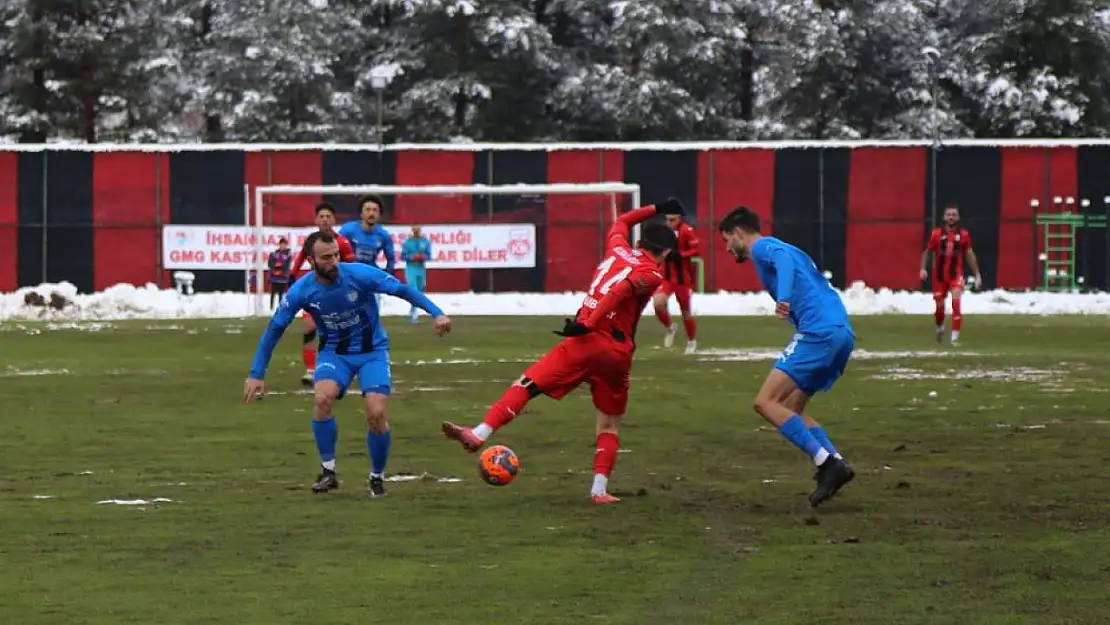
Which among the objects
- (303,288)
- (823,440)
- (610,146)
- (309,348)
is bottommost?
(823,440)

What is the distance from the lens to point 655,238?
506 inches

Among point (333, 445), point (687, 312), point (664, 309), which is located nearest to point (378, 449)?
point (333, 445)

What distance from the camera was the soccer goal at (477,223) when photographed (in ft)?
158

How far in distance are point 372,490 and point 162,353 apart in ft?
53.6

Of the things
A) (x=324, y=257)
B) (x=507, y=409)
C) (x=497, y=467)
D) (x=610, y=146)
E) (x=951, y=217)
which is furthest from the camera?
(x=610, y=146)

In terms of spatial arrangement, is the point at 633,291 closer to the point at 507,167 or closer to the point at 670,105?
the point at 507,167

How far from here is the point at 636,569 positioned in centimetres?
999

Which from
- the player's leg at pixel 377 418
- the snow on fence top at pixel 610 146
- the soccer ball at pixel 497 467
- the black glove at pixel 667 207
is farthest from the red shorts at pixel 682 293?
the snow on fence top at pixel 610 146

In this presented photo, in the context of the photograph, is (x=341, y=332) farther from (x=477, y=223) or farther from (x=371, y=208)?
(x=477, y=223)

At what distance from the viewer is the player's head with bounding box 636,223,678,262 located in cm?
1281

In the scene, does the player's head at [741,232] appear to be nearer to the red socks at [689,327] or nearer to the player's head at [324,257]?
the player's head at [324,257]

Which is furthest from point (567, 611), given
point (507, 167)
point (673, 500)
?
point (507, 167)

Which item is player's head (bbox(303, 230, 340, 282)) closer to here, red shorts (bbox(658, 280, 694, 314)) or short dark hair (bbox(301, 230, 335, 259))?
short dark hair (bbox(301, 230, 335, 259))

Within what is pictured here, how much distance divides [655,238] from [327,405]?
7.57 ft
